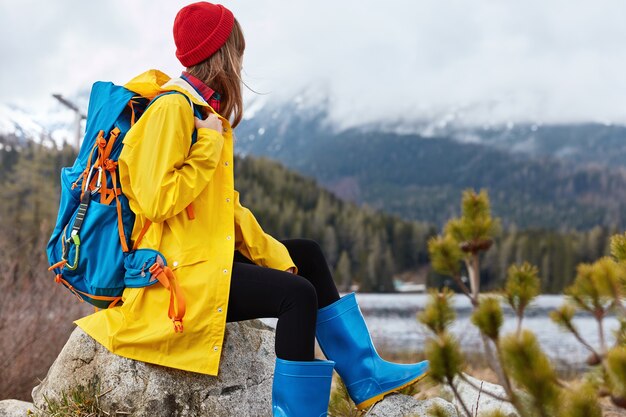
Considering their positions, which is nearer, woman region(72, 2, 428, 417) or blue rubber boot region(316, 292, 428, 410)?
woman region(72, 2, 428, 417)

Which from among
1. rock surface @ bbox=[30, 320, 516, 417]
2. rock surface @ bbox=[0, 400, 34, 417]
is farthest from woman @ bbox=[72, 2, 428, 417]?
rock surface @ bbox=[0, 400, 34, 417]

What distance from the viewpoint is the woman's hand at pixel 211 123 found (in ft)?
9.93

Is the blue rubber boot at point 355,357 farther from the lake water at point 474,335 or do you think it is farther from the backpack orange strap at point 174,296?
the backpack orange strap at point 174,296

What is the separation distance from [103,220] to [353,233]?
9914 cm

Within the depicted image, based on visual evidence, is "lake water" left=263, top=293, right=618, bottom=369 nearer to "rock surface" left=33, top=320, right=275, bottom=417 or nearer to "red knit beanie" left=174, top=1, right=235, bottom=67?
"rock surface" left=33, top=320, right=275, bottom=417

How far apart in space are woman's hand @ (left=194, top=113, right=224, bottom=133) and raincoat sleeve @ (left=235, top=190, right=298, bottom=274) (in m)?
0.39

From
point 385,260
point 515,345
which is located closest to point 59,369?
point 515,345

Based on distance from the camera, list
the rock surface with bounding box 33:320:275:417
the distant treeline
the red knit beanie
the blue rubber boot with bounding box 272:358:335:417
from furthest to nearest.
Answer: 1. the distant treeline
2. the rock surface with bounding box 33:320:275:417
3. the red knit beanie
4. the blue rubber boot with bounding box 272:358:335:417

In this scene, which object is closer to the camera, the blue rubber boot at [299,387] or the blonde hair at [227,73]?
the blue rubber boot at [299,387]

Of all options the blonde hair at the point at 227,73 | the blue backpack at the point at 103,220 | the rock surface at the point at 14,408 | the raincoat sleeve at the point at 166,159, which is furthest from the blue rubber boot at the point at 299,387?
the rock surface at the point at 14,408

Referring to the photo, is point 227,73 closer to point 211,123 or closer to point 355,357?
point 211,123

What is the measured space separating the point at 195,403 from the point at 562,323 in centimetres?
205

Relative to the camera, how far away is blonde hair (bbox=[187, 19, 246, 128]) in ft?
10.7

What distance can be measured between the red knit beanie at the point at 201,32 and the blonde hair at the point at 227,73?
1.2 inches
